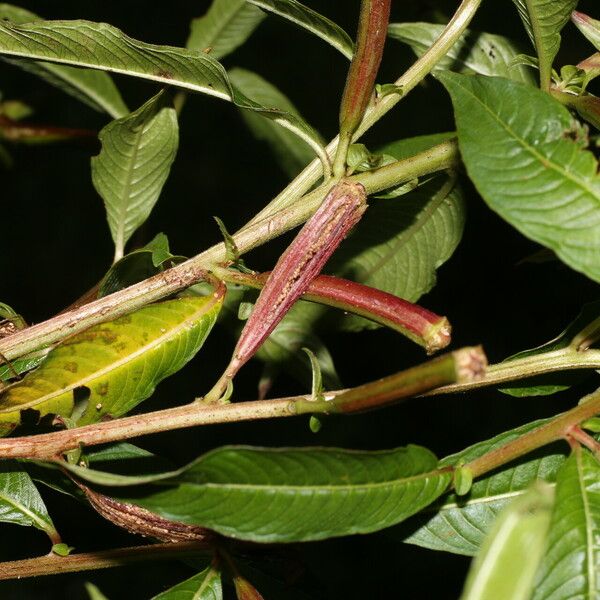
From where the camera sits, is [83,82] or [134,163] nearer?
[134,163]

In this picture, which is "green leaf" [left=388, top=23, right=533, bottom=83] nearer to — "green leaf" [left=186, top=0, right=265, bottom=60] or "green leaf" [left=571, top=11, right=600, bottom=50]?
→ "green leaf" [left=571, top=11, right=600, bottom=50]

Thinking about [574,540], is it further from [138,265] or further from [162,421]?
[138,265]

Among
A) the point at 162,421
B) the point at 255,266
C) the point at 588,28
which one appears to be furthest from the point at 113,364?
the point at 255,266

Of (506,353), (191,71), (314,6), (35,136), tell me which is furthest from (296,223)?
(506,353)

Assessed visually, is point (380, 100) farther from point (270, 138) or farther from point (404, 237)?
point (270, 138)

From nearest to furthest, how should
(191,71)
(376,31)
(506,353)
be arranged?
1. (376,31)
2. (191,71)
3. (506,353)

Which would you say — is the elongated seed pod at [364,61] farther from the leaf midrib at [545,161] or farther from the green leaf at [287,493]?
the green leaf at [287,493]

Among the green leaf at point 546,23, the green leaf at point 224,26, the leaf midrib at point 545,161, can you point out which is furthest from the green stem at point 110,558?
the green leaf at point 224,26
